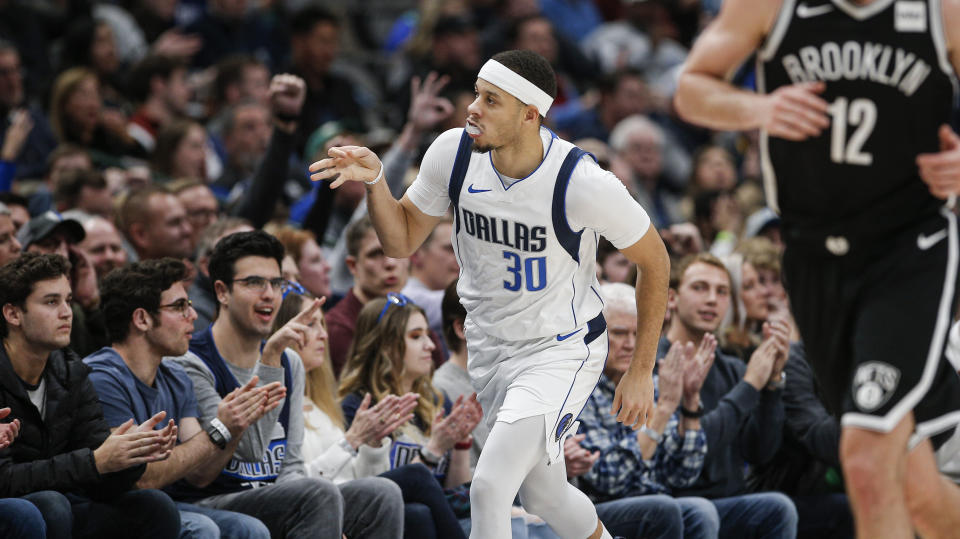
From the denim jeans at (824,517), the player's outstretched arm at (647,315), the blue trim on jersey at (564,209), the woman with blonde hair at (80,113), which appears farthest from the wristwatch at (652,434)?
the woman with blonde hair at (80,113)

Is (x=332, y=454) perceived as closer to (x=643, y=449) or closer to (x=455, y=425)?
(x=455, y=425)

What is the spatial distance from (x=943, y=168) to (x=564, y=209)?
177 cm

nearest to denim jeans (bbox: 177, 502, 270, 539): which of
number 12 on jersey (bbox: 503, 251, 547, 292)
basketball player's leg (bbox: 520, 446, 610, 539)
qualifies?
basketball player's leg (bbox: 520, 446, 610, 539)

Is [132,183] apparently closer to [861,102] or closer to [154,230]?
[154,230]

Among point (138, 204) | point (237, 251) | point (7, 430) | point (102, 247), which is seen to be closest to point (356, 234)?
point (138, 204)

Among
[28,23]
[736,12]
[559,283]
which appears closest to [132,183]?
Result: [28,23]

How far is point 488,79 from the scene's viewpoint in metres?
5.57

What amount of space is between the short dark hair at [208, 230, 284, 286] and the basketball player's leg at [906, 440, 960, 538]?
3.64 metres

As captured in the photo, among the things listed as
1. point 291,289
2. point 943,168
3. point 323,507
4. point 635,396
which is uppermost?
point 943,168

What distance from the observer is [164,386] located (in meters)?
6.27

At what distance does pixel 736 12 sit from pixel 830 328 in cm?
112

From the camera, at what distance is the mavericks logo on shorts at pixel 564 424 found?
5512 mm

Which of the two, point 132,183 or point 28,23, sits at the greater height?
point 28,23

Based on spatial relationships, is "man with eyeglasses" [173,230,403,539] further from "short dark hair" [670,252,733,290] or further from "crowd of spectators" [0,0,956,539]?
"short dark hair" [670,252,733,290]
